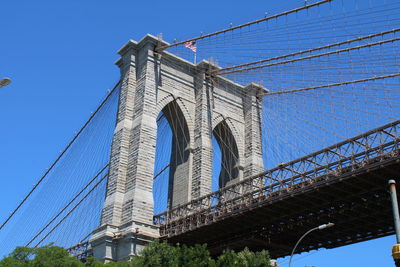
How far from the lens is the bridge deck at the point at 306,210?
1169 inches

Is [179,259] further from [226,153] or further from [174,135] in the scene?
[226,153]

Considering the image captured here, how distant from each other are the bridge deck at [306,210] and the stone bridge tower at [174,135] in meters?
2.77

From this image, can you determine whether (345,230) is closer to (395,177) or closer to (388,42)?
(395,177)

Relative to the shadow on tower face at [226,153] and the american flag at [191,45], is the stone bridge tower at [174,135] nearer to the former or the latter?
the shadow on tower face at [226,153]

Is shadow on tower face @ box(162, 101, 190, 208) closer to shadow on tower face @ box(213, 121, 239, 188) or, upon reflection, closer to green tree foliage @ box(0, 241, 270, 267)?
shadow on tower face @ box(213, 121, 239, 188)

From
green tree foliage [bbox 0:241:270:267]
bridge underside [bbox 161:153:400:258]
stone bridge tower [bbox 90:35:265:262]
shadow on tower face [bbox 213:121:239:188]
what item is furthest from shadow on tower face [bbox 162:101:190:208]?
green tree foliage [bbox 0:241:270:267]

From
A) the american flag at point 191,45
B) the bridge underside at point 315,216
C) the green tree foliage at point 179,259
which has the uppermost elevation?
the american flag at point 191,45

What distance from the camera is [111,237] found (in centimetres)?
3800

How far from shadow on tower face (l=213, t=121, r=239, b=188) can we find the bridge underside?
30.0ft

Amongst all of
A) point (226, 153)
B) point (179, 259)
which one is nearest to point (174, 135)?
point (226, 153)

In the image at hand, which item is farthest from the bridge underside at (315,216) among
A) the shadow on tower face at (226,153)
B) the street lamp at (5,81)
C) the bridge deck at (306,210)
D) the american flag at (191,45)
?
the street lamp at (5,81)

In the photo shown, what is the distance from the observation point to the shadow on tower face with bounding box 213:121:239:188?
4912 centimetres

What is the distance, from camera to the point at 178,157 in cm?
4672

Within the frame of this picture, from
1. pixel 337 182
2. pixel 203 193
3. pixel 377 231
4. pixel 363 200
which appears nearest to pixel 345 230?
pixel 377 231
